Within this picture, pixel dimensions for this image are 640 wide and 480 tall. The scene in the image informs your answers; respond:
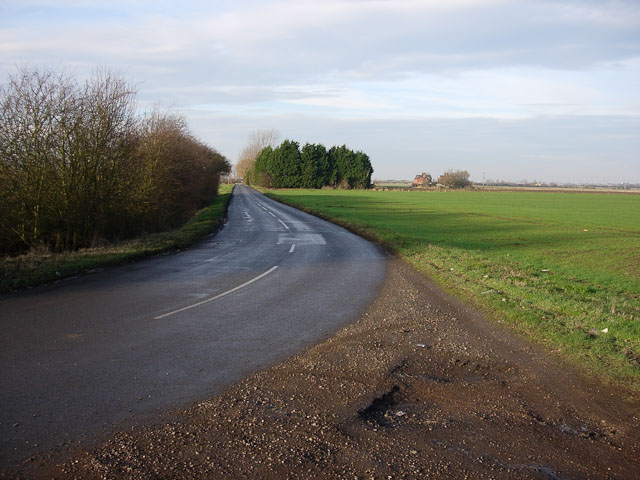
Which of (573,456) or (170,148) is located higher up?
(170,148)

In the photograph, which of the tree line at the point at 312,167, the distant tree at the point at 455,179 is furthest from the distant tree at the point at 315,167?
the distant tree at the point at 455,179

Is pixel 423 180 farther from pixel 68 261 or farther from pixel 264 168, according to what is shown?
pixel 68 261

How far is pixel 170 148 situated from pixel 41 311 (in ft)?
59.2

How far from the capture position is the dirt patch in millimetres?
4031

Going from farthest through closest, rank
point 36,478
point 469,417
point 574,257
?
point 574,257 < point 469,417 < point 36,478

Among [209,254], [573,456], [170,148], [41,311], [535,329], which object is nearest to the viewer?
[573,456]

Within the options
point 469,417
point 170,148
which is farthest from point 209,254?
point 469,417

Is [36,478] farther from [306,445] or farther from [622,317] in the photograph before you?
[622,317]

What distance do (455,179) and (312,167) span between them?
57926mm

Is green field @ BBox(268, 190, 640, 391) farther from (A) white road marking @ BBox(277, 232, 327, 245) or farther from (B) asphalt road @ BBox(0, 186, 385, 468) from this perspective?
(A) white road marking @ BBox(277, 232, 327, 245)

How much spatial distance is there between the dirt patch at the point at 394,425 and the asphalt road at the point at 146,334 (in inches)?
18.7

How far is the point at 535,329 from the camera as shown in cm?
830

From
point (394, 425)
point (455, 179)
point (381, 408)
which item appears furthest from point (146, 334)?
point (455, 179)

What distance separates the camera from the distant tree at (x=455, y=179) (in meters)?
158
